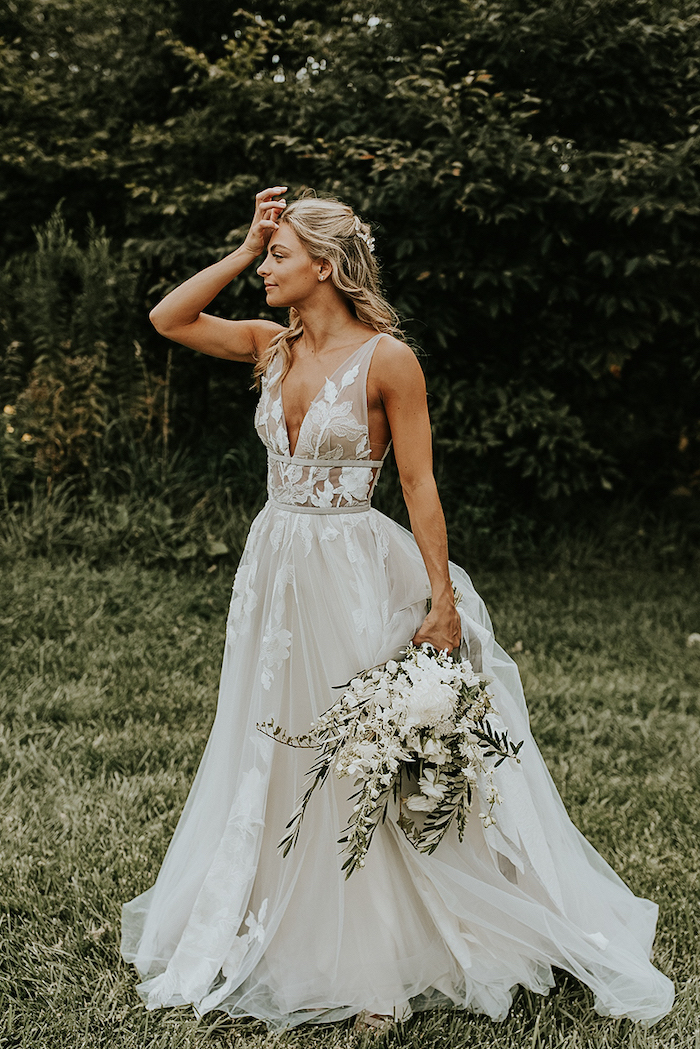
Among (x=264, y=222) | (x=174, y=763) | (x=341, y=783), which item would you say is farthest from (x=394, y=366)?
(x=174, y=763)

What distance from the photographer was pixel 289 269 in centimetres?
222

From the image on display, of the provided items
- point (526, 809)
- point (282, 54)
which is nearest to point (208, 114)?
point (282, 54)

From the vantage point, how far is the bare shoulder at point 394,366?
2203 mm

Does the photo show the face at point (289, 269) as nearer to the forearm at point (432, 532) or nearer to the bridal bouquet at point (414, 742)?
the forearm at point (432, 532)

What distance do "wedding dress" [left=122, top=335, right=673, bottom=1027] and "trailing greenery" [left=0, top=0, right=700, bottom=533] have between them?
3760 mm

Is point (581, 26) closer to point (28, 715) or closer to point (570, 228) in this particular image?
point (570, 228)

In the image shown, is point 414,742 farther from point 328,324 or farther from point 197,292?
point 197,292

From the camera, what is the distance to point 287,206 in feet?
7.67

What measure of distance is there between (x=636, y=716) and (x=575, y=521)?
9.98 ft

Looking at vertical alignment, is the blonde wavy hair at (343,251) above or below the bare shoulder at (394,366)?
above

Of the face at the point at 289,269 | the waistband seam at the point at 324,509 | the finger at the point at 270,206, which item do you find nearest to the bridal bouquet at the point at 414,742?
the waistband seam at the point at 324,509

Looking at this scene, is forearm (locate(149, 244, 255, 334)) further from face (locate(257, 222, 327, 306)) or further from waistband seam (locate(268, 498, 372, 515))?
waistband seam (locate(268, 498, 372, 515))

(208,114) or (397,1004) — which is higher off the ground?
(208,114)

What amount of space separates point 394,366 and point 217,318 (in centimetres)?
53
